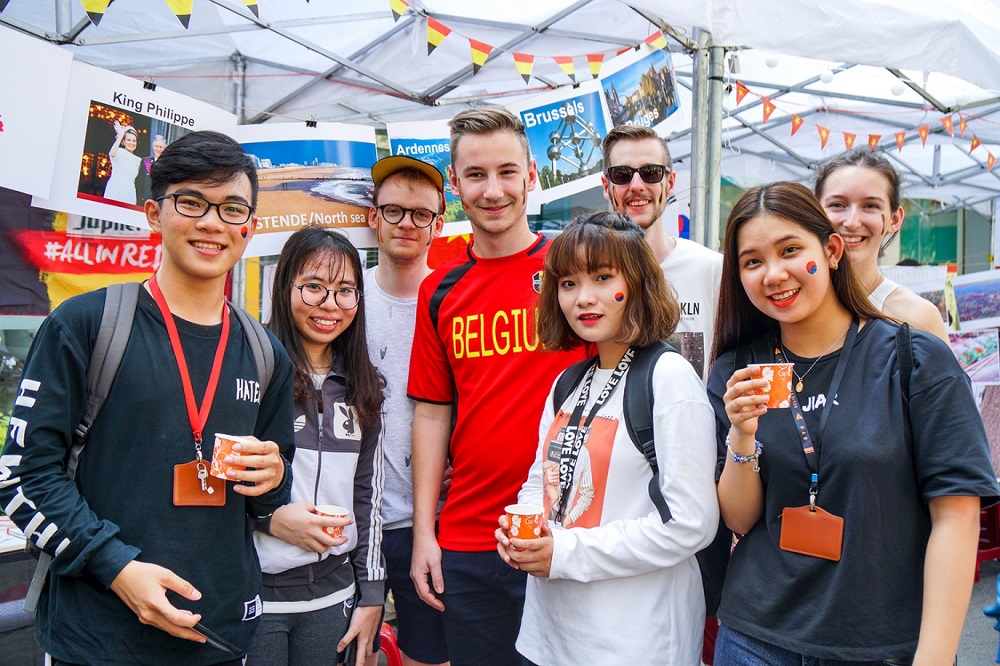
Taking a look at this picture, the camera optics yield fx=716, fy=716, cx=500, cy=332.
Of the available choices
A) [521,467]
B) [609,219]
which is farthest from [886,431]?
[521,467]

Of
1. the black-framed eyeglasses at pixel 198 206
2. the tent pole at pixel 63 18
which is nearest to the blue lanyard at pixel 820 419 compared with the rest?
the black-framed eyeglasses at pixel 198 206

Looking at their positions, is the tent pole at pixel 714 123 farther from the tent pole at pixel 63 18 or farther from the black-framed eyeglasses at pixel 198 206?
the tent pole at pixel 63 18

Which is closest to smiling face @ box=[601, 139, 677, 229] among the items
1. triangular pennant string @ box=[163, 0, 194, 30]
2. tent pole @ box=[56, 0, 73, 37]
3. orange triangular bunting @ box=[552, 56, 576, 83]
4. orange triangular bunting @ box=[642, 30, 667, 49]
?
orange triangular bunting @ box=[642, 30, 667, 49]

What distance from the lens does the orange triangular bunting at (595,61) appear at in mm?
4789

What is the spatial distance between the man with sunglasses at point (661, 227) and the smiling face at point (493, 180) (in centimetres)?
47

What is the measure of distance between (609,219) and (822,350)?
0.67 metres

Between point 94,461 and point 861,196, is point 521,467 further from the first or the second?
point 861,196

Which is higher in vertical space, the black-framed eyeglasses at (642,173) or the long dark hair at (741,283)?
the black-framed eyeglasses at (642,173)

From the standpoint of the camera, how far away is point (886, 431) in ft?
5.16

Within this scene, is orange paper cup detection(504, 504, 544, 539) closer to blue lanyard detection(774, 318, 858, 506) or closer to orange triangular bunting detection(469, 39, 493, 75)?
blue lanyard detection(774, 318, 858, 506)

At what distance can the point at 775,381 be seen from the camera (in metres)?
1.54

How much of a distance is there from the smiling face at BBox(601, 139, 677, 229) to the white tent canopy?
73cm

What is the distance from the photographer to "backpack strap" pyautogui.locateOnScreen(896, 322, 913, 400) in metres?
1.60

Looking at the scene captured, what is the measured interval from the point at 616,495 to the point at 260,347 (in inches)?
40.5
